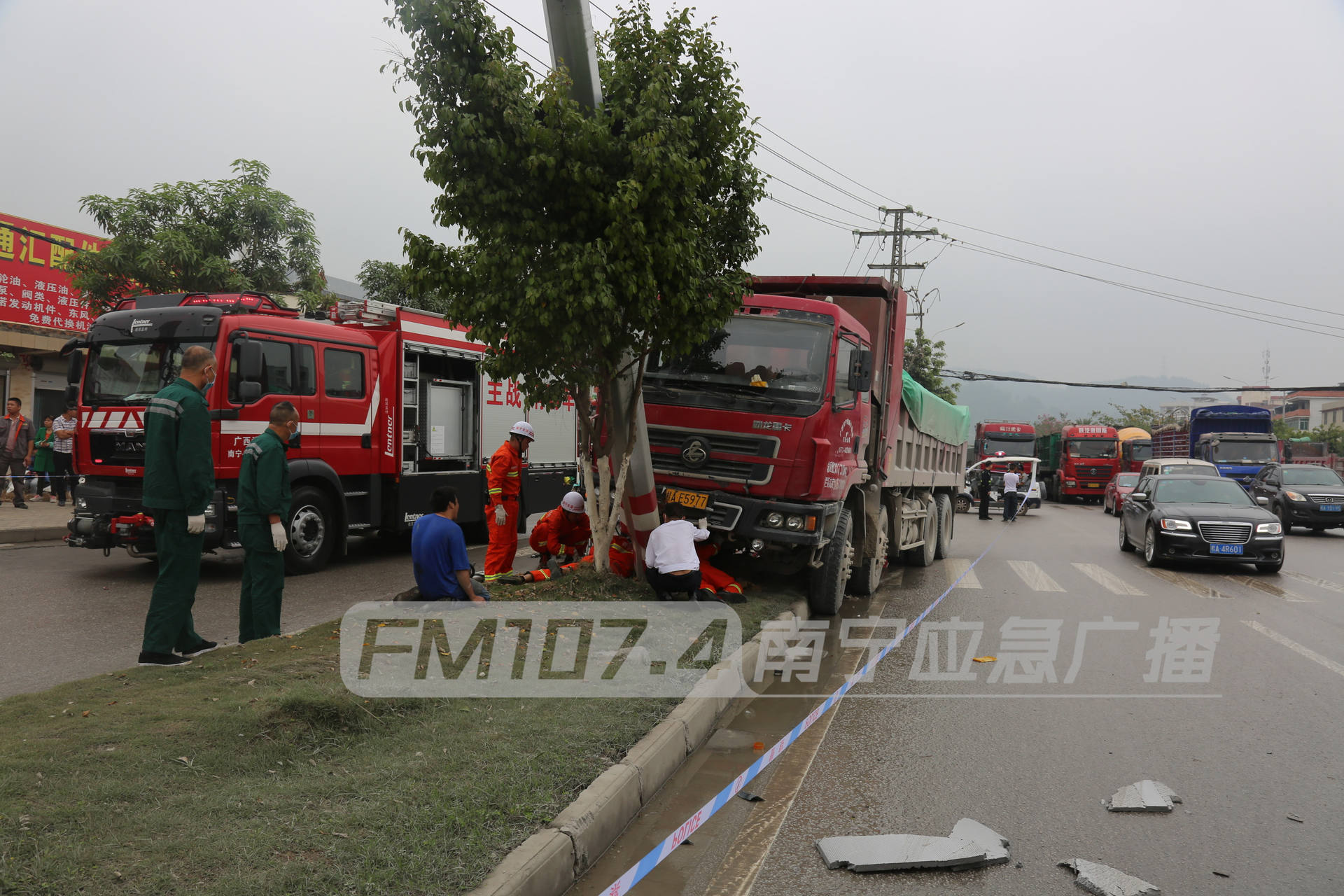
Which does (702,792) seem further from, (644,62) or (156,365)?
(156,365)

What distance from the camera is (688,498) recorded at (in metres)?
8.46

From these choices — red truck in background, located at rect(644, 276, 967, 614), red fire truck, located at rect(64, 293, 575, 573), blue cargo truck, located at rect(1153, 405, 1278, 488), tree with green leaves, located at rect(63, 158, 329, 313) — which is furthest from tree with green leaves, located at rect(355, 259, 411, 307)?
blue cargo truck, located at rect(1153, 405, 1278, 488)

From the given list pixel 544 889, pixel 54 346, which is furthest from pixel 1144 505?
pixel 54 346

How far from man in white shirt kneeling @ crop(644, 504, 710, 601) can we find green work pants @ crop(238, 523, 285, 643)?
9.25 ft

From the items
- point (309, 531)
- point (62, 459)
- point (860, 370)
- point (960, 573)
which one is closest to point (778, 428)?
point (860, 370)

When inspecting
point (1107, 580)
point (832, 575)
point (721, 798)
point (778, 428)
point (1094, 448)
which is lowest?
point (721, 798)

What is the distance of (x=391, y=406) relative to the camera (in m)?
11.3

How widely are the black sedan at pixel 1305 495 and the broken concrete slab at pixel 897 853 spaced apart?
19.6 m

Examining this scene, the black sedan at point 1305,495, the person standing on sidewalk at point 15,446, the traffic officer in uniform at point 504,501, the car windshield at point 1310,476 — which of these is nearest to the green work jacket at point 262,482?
the traffic officer in uniform at point 504,501

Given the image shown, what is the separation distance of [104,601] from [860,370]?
7.30 meters

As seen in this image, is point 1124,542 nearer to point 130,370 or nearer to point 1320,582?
point 1320,582

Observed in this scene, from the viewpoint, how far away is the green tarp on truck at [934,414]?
39.7 ft

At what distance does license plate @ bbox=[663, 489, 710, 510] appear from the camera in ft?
27.5

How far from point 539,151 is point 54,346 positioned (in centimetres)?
2020
